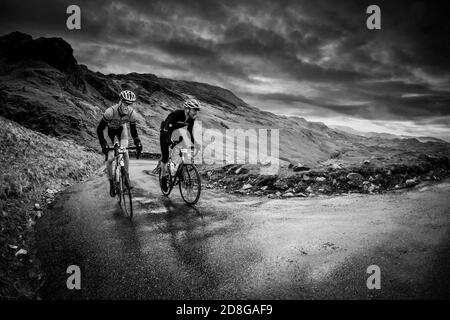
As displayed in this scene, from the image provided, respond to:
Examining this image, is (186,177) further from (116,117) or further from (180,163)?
(116,117)

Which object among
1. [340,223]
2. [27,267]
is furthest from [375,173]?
[27,267]

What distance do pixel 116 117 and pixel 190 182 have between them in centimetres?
292

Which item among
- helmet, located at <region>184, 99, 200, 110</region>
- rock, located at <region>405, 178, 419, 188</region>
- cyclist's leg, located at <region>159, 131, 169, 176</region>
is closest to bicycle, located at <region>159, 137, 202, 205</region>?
cyclist's leg, located at <region>159, 131, 169, 176</region>

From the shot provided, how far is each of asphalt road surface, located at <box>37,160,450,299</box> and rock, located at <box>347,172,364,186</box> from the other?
3.79ft

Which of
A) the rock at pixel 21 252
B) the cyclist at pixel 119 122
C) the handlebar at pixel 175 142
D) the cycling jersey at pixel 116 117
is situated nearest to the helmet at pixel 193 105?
the handlebar at pixel 175 142

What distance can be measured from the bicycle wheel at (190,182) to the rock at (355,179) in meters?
5.35

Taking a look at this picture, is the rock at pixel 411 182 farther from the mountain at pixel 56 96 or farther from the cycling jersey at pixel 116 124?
the cycling jersey at pixel 116 124

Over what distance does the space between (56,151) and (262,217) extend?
476 inches

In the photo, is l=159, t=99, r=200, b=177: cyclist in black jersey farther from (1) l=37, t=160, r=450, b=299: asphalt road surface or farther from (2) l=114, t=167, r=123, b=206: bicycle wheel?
(1) l=37, t=160, r=450, b=299: asphalt road surface

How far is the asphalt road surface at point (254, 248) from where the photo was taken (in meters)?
3.74

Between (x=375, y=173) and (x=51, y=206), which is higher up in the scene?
(x=375, y=173)

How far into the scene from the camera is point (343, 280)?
3.84 metres

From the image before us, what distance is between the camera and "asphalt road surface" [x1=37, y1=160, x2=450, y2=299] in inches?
147
